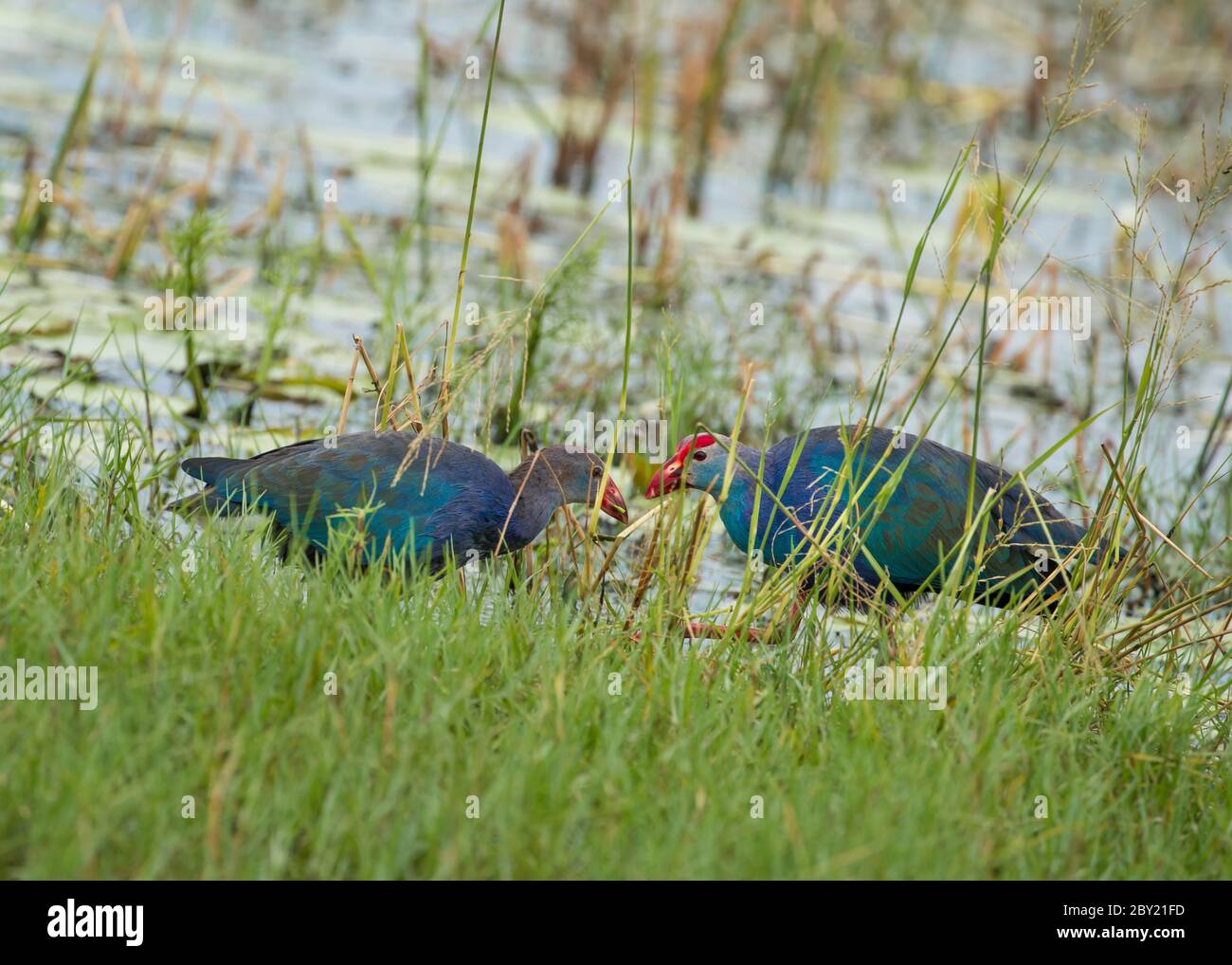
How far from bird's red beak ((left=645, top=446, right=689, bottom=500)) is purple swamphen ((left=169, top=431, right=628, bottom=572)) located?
0.38 metres

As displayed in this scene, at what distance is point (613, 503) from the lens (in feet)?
14.1

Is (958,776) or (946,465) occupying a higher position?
(946,465)

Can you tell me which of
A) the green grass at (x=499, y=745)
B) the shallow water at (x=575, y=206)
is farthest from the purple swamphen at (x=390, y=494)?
the shallow water at (x=575, y=206)

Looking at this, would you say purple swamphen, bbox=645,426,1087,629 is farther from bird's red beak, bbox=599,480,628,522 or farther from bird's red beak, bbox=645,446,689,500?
bird's red beak, bbox=599,480,628,522

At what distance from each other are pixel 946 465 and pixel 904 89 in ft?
22.0

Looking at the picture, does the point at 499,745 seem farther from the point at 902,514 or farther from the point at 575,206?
the point at 575,206

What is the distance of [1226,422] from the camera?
5535 mm

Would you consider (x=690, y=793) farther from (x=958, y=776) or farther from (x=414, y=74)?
(x=414, y=74)

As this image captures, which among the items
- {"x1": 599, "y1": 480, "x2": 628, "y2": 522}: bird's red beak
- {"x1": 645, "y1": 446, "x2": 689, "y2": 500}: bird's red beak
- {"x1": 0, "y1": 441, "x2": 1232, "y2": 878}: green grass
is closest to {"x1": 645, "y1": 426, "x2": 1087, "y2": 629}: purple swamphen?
{"x1": 645, "y1": 446, "x2": 689, "y2": 500}: bird's red beak

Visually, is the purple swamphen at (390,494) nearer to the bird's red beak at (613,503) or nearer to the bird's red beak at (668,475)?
the bird's red beak at (613,503)

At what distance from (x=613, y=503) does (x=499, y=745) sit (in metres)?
1.38

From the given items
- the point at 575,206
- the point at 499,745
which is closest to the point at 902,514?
the point at 499,745

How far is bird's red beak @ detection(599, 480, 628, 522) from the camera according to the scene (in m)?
4.27
